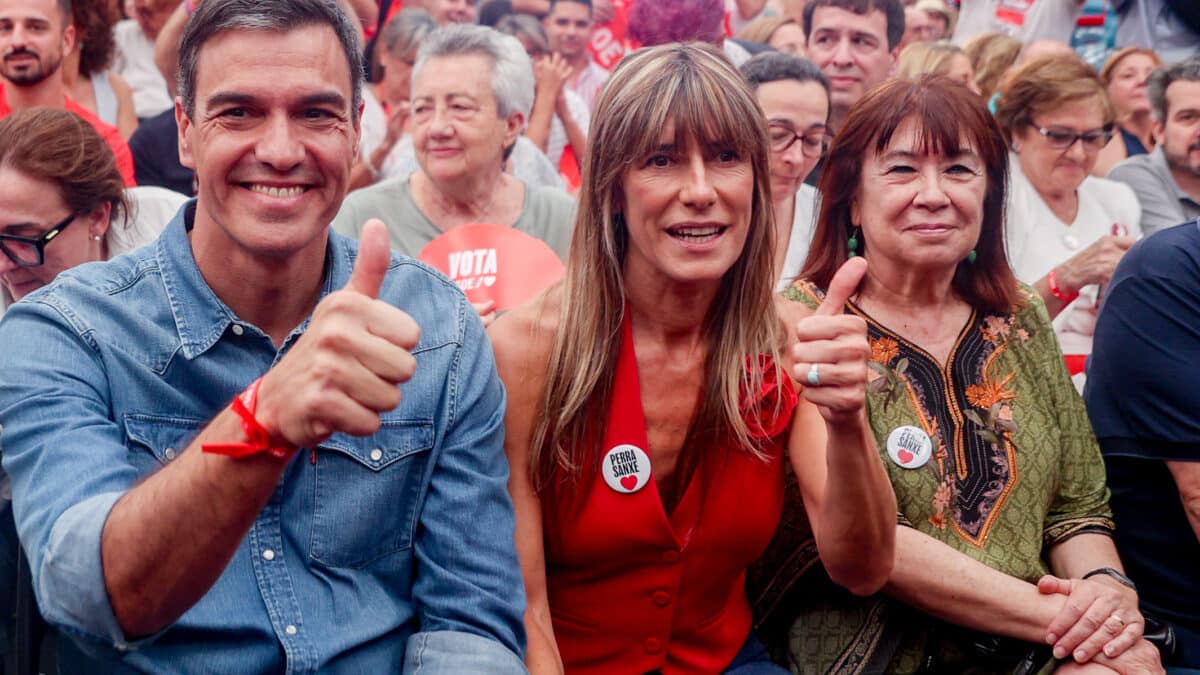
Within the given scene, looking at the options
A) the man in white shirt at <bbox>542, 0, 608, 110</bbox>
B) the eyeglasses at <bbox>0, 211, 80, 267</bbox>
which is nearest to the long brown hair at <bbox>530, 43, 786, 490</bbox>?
the eyeglasses at <bbox>0, 211, 80, 267</bbox>

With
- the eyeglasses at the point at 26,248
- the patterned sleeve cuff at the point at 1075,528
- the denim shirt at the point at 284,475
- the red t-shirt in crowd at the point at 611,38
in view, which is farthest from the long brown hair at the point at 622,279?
the red t-shirt in crowd at the point at 611,38

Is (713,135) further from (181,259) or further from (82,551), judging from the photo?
(82,551)

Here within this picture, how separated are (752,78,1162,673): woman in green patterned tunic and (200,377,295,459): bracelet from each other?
59.5 inches

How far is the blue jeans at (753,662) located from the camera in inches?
110

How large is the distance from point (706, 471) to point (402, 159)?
10.9 ft

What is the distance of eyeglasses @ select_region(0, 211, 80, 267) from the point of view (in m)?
3.37

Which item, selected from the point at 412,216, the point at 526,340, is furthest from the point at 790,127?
the point at 526,340

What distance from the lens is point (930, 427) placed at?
3014mm

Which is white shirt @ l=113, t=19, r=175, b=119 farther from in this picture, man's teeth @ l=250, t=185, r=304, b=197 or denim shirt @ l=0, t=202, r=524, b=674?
man's teeth @ l=250, t=185, r=304, b=197

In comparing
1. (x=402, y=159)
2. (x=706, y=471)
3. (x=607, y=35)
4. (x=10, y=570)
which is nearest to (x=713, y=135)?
(x=706, y=471)

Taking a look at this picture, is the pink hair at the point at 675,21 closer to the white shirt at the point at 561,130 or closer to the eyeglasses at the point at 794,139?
the white shirt at the point at 561,130

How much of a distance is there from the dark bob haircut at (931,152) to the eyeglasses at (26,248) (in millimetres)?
1927

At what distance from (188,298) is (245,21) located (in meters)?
0.47

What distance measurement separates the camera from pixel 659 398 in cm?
276
